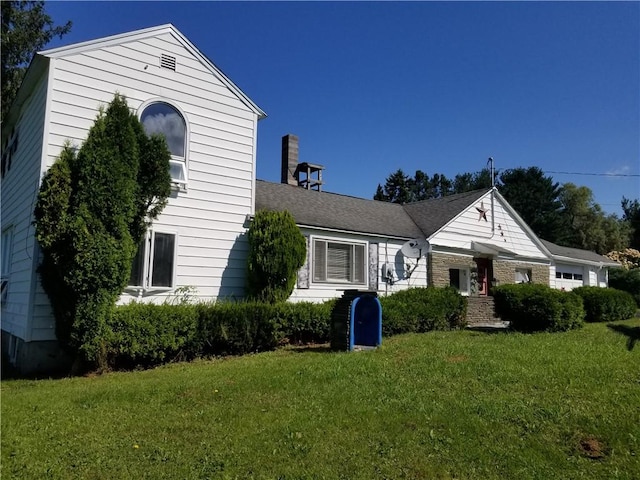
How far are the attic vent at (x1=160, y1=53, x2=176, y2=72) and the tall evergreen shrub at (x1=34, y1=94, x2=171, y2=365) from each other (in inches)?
96.1

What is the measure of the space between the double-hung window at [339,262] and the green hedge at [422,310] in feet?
5.45


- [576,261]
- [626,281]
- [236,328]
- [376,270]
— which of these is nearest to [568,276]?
[576,261]

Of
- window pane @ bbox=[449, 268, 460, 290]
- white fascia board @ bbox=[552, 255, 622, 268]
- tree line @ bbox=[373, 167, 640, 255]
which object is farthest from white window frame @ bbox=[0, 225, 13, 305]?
tree line @ bbox=[373, 167, 640, 255]

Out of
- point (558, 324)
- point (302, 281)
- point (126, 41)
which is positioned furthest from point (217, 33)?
point (558, 324)

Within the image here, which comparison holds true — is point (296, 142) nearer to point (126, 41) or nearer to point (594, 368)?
point (126, 41)

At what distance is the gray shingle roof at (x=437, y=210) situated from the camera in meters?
15.6

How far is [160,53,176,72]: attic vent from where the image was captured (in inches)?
405

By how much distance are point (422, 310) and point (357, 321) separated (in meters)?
2.69

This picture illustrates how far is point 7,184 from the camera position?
12.5m

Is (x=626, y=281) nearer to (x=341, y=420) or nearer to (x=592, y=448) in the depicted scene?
(x=592, y=448)

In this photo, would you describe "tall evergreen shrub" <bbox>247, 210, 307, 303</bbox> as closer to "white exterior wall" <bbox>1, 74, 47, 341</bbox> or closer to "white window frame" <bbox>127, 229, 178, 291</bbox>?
"white window frame" <bbox>127, 229, 178, 291</bbox>

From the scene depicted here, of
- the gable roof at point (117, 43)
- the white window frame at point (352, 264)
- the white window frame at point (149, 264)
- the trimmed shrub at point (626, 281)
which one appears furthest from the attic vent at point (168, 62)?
the trimmed shrub at point (626, 281)

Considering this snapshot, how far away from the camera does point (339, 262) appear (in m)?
12.9

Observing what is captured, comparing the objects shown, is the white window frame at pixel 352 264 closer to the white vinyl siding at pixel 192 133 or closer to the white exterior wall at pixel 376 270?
the white exterior wall at pixel 376 270
